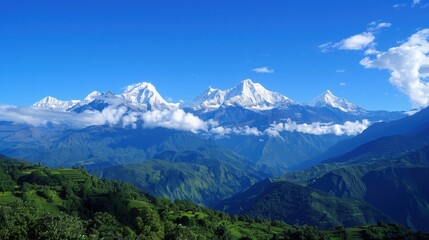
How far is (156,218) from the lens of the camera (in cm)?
17225

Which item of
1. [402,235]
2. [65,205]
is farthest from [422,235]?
[65,205]

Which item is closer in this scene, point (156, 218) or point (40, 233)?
point (40, 233)

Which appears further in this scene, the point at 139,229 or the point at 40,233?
the point at 139,229

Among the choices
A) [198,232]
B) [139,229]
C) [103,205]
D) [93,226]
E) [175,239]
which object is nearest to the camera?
[175,239]

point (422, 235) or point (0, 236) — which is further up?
point (0, 236)

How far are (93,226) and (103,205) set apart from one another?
178ft

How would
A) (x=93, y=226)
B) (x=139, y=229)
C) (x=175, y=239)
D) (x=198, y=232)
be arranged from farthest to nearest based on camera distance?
(x=198, y=232) → (x=139, y=229) → (x=93, y=226) → (x=175, y=239)

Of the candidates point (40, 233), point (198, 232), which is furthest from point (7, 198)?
point (40, 233)

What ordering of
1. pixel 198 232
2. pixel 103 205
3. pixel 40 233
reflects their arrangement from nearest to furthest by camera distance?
pixel 40 233, pixel 198 232, pixel 103 205

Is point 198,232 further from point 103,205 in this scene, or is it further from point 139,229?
point 103,205

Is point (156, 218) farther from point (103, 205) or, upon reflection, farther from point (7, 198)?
point (7, 198)

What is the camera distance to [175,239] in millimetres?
127188

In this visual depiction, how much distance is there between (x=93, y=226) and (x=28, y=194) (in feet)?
210

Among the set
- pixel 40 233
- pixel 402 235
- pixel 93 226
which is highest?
pixel 40 233
